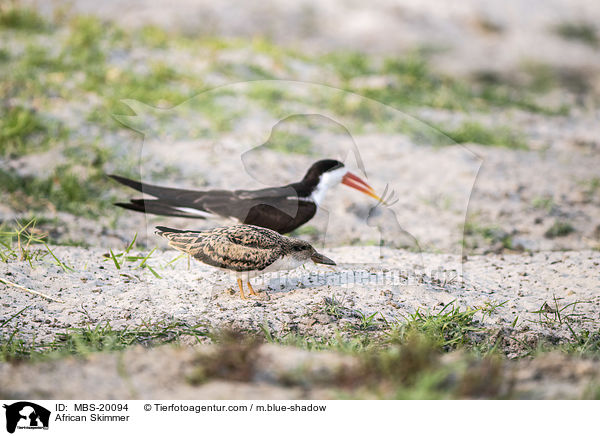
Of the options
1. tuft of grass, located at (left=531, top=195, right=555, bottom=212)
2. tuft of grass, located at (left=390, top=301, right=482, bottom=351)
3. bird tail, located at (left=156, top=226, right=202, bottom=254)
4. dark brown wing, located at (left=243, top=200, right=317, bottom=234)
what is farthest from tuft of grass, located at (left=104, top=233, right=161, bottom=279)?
tuft of grass, located at (left=531, top=195, right=555, bottom=212)

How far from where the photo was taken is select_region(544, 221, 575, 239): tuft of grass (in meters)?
4.27

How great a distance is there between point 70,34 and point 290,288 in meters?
5.32

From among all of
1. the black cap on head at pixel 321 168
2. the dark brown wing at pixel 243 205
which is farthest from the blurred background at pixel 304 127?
the black cap on head at pixel 321 168

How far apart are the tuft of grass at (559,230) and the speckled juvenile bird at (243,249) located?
7.39ft

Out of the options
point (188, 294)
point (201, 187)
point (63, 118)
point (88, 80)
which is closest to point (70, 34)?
point (88, 80)

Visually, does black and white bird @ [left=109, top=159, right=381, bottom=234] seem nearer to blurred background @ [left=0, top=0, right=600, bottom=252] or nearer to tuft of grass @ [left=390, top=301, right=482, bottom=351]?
blurred background @ [left=0, top=0, right=600, bottom=252]

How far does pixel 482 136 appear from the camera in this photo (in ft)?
19.1

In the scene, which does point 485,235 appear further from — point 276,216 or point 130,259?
point 130,259

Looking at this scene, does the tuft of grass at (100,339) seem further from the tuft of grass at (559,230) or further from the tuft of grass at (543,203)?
the tuft of grass at (543,203)

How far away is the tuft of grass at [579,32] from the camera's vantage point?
9.43m

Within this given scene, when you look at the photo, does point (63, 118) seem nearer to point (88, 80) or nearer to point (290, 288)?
point (88, 80)

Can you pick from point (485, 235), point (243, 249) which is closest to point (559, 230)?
point (485, 235)

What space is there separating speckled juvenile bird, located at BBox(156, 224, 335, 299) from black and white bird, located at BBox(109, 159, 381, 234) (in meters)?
0.33
